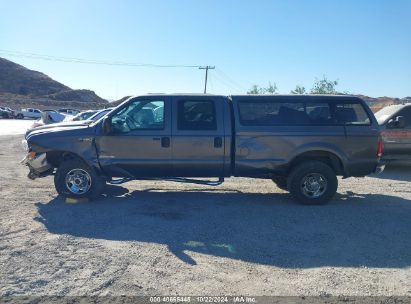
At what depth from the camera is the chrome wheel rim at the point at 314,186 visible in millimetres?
7664

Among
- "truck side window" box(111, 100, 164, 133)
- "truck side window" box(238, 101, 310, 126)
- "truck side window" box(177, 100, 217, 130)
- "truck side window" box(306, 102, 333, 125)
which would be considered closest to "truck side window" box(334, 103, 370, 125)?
"truck side window" box(306, 102, 333, 125)

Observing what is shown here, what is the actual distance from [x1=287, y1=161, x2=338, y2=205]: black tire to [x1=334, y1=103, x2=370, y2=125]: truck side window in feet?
2.92

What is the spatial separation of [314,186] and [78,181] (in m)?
4.34

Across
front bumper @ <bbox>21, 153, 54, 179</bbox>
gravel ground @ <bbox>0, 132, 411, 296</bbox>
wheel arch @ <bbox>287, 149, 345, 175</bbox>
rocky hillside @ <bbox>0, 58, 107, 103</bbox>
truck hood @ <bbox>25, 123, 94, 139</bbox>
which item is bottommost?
gravel ground @ <bbox>0, 132, 411, 296</bbox>

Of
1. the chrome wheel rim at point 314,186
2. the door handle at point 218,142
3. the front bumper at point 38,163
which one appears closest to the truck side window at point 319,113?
the chrome wheel rim at point 314,186

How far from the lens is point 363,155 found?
301 inches

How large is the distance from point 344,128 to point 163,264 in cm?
451

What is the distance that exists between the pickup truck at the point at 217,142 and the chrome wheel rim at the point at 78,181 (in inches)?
0.7

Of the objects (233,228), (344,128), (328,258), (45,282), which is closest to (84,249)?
(45,282)

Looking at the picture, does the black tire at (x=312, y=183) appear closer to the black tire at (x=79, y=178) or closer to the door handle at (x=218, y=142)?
the door handle at (x=218, y=142)

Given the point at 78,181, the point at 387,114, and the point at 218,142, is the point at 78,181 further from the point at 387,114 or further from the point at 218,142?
the point at 387,114

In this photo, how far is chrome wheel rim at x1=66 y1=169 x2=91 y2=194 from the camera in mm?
7590

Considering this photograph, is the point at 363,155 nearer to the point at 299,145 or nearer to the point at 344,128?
the point at 344,128

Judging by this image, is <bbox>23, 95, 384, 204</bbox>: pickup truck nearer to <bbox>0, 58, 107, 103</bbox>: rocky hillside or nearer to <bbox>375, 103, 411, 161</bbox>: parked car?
<bbox>375, 103, 411, 161</bbox>: parked car
